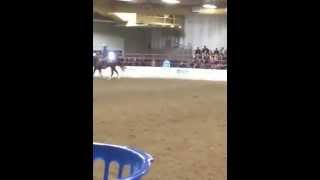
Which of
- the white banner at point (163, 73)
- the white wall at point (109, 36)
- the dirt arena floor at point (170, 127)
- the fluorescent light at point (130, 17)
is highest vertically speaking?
the fluorescent light at point (130, 17)

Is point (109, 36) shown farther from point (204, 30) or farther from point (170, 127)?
point (170, 127)

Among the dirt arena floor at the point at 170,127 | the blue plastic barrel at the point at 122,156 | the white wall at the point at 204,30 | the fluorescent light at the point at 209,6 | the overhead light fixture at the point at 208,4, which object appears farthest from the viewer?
the white wall at the point at 204,30

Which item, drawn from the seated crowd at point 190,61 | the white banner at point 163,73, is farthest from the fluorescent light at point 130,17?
the white banner at point 163,73

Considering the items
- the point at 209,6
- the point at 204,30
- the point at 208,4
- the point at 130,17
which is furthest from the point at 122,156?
the point at 130,17

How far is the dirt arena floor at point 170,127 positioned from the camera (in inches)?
179

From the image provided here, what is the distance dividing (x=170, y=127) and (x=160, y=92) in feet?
14.5

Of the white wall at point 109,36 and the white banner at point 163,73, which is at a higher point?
the white wall at point 109,36

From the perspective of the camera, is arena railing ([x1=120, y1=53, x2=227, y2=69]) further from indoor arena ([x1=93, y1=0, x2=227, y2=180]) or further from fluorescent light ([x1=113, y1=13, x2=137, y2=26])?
fluorescent light ([x1=113, y1=13, x2=137, y2=26])

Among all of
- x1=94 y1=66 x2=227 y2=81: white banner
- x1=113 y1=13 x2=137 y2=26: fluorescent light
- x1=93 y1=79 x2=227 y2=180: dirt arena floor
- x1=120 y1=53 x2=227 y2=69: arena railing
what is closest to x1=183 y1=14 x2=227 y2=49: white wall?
x1=113 y1=13 x2=137 y2=26: fluorescent light

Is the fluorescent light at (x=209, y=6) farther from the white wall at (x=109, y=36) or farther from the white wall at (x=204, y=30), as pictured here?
the white wall at (x=109, y=36)
